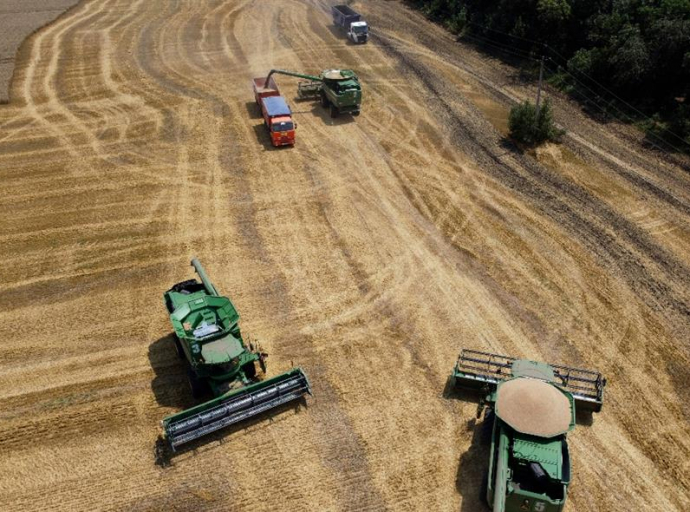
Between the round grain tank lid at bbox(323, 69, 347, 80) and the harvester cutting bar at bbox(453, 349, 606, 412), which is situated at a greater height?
the round grain tank lid at bbox(323, 69, 347, 80)

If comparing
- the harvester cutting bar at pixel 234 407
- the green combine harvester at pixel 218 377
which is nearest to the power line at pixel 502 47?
the green combine harvester at pixel 218 377

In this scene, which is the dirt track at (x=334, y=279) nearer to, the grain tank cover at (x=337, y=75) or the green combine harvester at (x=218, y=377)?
the green combine harvester at (x=218, y=377)

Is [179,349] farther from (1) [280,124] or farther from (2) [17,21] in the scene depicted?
(2) [17,21]

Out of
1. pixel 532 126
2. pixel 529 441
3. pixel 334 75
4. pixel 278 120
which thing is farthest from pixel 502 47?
pixel 529 441

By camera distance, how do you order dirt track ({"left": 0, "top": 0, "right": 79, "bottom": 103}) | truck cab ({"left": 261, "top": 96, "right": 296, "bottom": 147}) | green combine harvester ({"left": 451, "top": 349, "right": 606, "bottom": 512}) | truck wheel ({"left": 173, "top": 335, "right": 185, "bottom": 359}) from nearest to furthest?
green combine harvester ({"left": 451, "top": 349, "right": 606, "bottom": 512}), truck wheel ({"left": 173, "top": 335, "right": 185, "bottom": 359}), truck cab ({"left": 261, "top": 96, "right": 296, "bottom": 147}), dirt track ({"left": 0, "top": 0, "right": 79, "bottom": 103})

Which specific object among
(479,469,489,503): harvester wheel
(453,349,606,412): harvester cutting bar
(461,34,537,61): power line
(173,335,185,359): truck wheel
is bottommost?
(173,335,185,359): truck wheel

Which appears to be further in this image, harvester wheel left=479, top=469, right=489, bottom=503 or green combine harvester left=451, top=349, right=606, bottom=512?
harvester wheel left=479, top=469, right=489, bottom=503

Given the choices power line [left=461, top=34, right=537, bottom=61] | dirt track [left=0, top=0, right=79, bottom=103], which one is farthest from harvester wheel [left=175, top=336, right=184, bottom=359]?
power line [left=461, top=34, right=537, bottom=61]

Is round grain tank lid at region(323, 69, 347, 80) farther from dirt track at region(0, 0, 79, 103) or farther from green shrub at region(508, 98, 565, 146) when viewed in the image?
dirt track at region(0, 0, 79, 103)

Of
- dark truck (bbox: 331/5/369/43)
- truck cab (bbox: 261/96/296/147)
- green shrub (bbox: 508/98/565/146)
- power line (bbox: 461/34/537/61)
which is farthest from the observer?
dark truck (bbox: 331/5/369/43)
